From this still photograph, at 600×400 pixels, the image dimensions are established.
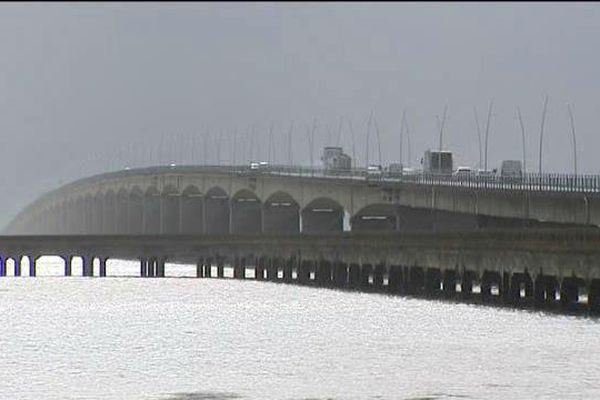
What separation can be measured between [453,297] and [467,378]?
45444mm

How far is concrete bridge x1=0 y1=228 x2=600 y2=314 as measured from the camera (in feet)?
287

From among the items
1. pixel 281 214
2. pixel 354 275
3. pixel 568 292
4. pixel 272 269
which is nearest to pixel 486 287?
pixel 568 292

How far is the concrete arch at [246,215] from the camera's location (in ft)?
644

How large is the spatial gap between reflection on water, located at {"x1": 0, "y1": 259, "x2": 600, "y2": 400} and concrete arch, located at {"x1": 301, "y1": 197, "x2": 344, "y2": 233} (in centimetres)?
5872

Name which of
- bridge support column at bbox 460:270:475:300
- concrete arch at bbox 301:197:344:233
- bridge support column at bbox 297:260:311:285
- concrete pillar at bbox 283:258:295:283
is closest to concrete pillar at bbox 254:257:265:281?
concrete pillar at bbox 283:258:295:283

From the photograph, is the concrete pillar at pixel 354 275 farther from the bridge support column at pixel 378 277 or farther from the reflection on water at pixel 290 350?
the reflection on water at pixel 290 350

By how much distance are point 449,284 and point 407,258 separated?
15.4ft

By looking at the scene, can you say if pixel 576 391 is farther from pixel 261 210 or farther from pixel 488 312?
Result: pixel 261 210

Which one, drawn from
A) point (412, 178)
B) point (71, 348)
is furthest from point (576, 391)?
point (412, 178)

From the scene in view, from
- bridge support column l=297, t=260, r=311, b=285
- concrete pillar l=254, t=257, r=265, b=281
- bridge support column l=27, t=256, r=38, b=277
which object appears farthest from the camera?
bridge support column l=27, t=256, r=38, b=277

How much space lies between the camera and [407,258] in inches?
4321

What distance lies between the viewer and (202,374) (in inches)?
2377

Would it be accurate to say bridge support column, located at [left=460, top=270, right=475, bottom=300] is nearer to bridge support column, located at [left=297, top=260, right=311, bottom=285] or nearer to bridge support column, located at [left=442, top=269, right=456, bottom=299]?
bridge support column, located at [left=442, top=269, right=456, bottom=299]

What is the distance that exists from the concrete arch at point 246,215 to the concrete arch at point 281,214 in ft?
25.4
